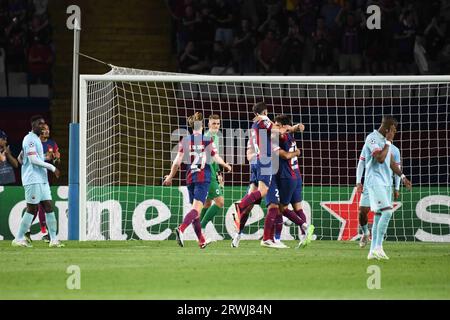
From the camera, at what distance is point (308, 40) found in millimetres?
23438

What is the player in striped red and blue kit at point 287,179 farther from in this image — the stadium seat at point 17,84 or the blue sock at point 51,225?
the stadium seat at point 17,84

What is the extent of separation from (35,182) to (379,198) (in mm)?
5391

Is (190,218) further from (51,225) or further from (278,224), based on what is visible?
(51,225)

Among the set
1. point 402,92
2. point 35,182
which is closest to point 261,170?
point 35,182

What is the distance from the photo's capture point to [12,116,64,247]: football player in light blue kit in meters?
15.9

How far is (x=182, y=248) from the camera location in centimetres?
1549

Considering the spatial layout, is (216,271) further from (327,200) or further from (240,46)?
(240,46)

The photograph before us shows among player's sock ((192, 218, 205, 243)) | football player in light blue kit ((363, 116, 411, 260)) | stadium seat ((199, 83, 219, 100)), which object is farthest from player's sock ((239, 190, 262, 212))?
stadium seat ((199, 83, 219, 100))

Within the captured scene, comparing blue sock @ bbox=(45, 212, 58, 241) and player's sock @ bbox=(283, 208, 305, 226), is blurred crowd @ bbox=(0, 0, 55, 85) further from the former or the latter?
player's sock @ bbox=(283, 208, 305, 226)

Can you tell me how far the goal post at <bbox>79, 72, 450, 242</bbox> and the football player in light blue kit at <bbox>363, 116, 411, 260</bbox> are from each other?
3363 mm

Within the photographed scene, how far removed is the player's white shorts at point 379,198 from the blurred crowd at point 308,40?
977cm

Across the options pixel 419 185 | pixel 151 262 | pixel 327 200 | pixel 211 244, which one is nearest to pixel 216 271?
pixel 151 262

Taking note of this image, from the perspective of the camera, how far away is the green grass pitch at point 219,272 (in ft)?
34.2

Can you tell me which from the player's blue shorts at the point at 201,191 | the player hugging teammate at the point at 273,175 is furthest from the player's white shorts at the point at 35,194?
the player hugging teammate at the point at 273,175
